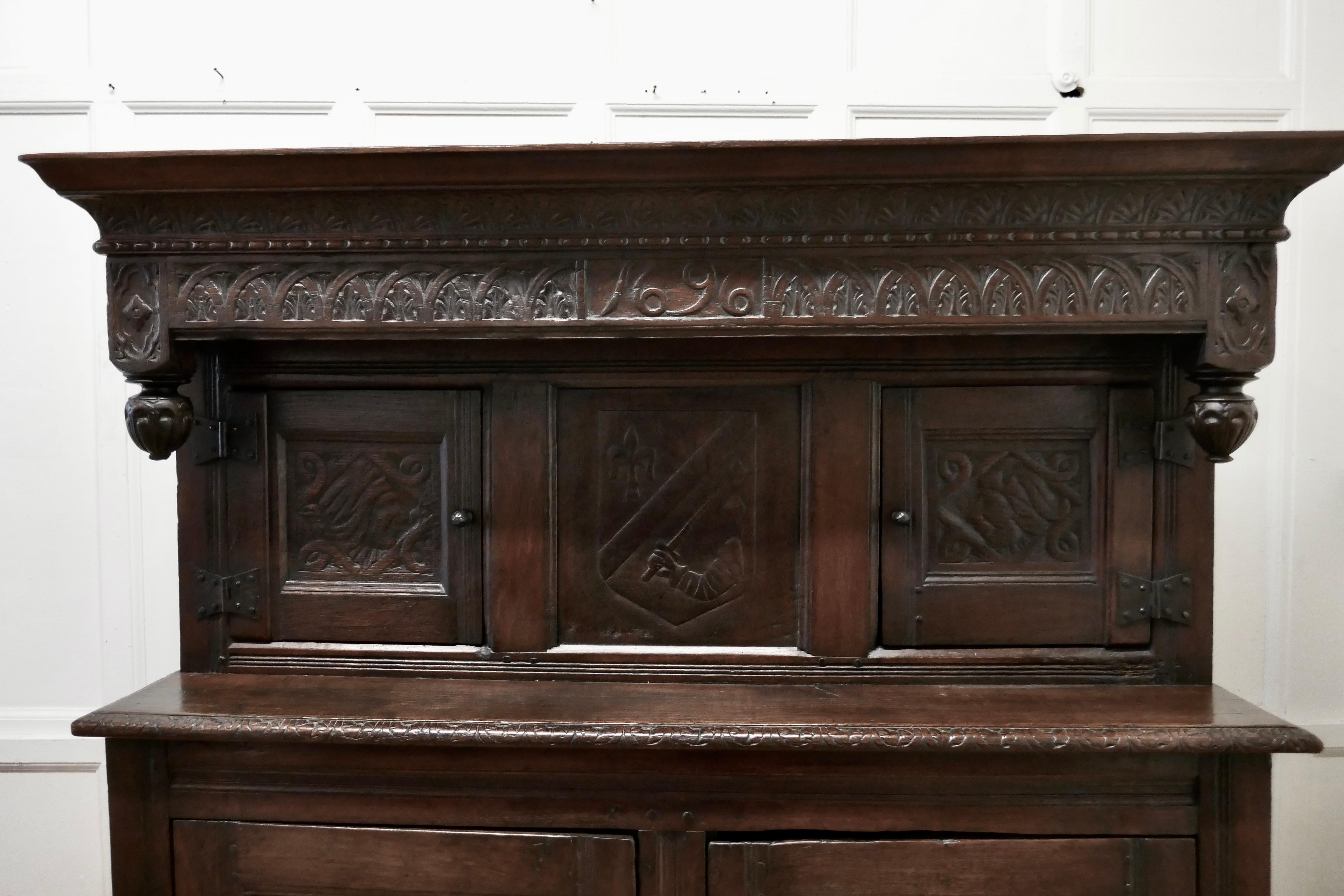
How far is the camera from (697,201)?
4.63ft

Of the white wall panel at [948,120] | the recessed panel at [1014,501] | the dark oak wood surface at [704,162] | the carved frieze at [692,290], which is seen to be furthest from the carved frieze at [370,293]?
the white wall panel at [948,120]

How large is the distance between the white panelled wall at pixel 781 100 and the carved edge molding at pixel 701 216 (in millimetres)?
681

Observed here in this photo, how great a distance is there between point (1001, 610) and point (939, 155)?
0.88 metres

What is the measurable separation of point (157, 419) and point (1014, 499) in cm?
163

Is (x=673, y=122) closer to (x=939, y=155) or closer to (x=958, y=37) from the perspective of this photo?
(x=958, y=37)

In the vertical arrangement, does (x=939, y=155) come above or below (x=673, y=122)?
below

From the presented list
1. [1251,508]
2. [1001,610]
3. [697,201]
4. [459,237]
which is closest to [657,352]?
[697,201]

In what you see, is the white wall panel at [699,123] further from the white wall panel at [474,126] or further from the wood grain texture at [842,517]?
the wood grain texture at [842,517]

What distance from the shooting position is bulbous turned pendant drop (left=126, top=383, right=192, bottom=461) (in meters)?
1.50

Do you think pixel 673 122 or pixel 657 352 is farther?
pixel 673 122

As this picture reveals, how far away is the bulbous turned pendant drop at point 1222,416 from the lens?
4.63 feet

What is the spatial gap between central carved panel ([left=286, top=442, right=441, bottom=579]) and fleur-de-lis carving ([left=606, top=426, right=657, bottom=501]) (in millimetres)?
364

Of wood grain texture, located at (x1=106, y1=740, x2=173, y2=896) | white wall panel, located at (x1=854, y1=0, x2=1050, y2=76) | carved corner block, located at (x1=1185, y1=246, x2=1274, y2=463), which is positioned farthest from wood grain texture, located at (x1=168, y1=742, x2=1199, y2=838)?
white wall panel, located at (x1=854, y1=0, x2=1050, y2=76)

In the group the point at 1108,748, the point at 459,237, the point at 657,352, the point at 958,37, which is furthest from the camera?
the point at 958,37
